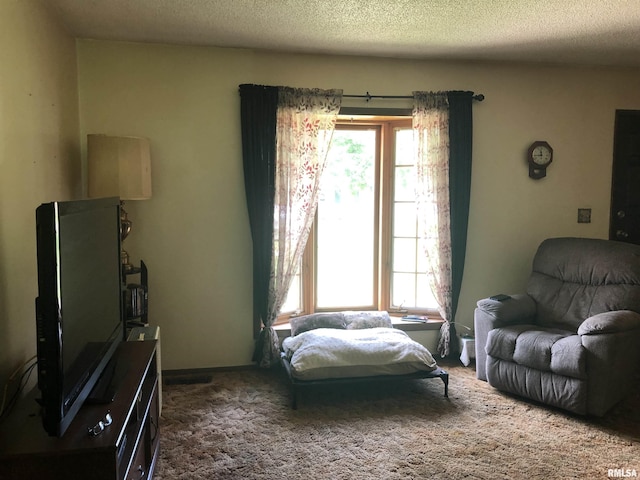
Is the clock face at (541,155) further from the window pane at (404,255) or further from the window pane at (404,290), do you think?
the window pane at (404,290)

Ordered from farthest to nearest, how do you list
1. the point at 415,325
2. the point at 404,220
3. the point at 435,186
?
the point at 404,220
the point at 415,325
the point at 435,186

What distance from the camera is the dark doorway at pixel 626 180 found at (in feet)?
13.4

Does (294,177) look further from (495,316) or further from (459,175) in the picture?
(495,316)

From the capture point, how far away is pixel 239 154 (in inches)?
142

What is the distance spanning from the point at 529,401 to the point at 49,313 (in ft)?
9.71

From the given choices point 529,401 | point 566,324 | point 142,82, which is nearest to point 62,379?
point 142,82

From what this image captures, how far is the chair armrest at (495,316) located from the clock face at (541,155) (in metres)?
1.18

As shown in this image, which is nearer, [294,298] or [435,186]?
[435,186]

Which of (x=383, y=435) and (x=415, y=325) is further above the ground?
(x=415, y=325)

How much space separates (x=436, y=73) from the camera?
Result: 3865 millimetres

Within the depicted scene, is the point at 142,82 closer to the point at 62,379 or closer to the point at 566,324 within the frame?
the point at 62,379

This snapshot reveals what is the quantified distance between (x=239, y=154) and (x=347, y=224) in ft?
3.56

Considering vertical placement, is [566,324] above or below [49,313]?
below

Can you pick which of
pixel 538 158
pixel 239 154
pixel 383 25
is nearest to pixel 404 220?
pixel 538 158
